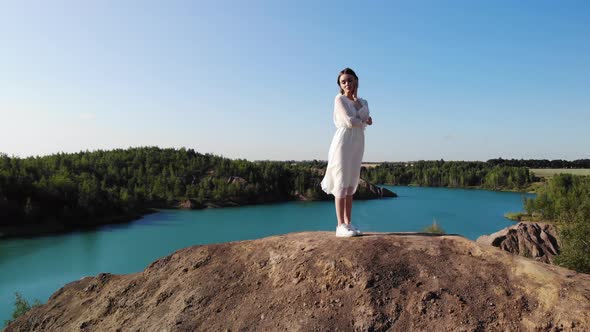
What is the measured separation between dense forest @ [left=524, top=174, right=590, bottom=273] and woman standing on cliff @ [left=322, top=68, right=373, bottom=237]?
14799 mm

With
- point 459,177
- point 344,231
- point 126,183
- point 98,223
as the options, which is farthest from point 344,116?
point 459,177

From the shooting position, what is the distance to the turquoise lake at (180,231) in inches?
1181

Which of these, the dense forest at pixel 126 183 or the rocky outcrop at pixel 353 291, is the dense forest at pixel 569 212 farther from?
the dense forest at pixel 126 183

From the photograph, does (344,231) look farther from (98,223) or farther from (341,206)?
(98,223)

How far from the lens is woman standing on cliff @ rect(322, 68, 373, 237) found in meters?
6.98

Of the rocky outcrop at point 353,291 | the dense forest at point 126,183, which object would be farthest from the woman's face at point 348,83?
the dense forest at point 126,183

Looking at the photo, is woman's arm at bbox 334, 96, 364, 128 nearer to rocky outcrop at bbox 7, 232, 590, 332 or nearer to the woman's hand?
the woman's hand

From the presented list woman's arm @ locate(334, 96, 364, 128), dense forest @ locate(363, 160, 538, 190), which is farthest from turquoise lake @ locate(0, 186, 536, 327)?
dense forest @ locate(363, 160, 538, 190)

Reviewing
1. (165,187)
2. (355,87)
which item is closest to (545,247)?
(355,87)

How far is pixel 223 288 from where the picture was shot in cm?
728

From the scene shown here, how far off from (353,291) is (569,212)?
1736 inches

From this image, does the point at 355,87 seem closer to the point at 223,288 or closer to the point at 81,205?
the point at 223,288

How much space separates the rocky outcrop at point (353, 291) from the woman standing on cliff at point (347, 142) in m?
0.73

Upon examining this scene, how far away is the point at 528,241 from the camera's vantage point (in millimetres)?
27875
